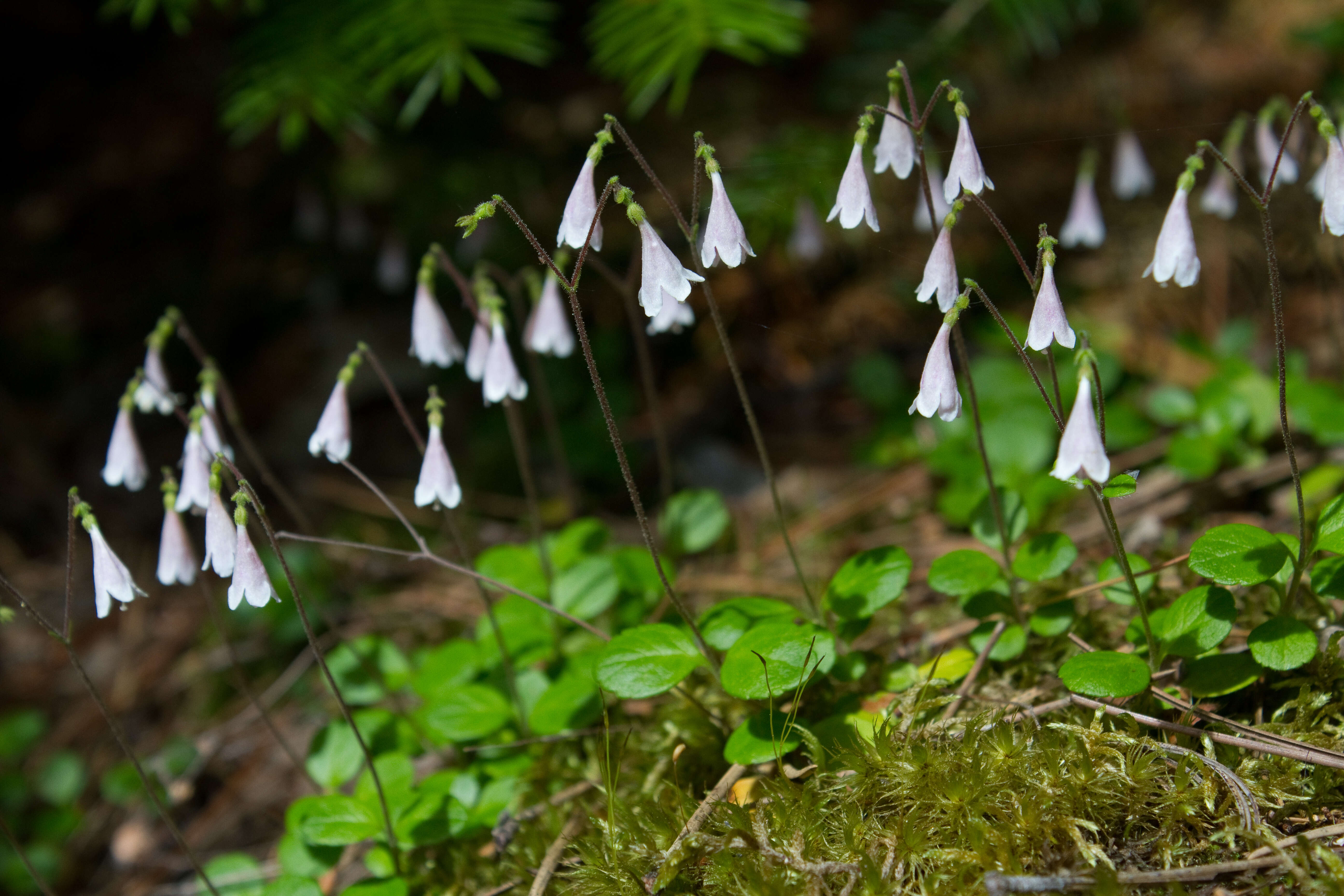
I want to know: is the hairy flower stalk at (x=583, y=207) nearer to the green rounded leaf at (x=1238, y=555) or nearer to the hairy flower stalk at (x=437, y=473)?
the hairy flower stalk at (x=437, y=473)

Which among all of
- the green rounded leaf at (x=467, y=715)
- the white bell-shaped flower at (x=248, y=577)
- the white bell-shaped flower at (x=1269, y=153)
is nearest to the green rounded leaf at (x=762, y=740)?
the green rounded leaf at (x=467, y=715)

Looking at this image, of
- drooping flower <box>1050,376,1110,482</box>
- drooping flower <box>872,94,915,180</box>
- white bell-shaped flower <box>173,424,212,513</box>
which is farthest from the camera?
white bell-shaped flower <box>173,424,212,513</box>

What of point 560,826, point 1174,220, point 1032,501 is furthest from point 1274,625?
point 560,826

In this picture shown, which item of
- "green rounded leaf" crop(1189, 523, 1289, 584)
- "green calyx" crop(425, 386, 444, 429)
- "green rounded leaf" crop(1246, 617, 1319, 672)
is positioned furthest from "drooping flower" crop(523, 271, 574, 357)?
"green rounded leaf" crop(1246, 617, 1319, 672)

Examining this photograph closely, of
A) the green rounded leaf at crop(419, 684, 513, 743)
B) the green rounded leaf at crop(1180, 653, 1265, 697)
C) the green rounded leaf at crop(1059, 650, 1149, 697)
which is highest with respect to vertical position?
the green rounded leaf at crop(1059, 650, 1149, 697)

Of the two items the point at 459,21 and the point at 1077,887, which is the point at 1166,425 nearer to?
the point at 1077,887

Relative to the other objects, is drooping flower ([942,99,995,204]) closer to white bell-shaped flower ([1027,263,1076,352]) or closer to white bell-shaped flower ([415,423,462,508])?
white bell-shaped flower ([1027,263,1076,352])

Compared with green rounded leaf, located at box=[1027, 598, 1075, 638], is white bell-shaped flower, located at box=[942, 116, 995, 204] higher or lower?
higher
